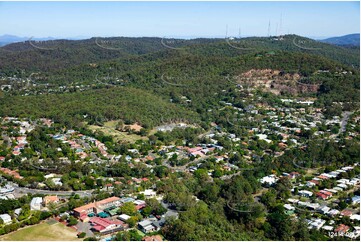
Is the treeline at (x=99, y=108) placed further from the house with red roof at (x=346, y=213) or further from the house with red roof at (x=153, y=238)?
the house with red roof at (x=153, y=238)

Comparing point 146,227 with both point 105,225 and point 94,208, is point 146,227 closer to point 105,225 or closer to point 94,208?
point 105,225

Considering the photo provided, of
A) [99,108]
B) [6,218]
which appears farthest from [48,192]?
[99,108]

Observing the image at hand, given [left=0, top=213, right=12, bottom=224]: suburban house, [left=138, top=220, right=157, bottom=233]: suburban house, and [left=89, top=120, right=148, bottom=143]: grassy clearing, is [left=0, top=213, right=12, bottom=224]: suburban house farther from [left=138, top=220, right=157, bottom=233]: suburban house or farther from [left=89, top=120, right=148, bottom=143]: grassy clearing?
[left=89, top=120, right=148, bottom=143]: grassy clearing

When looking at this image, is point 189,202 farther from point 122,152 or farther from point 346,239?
point 122,152

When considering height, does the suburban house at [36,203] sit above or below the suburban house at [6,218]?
above

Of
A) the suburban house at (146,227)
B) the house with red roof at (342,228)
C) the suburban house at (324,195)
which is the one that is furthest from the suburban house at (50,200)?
the suburban house at (324,195)

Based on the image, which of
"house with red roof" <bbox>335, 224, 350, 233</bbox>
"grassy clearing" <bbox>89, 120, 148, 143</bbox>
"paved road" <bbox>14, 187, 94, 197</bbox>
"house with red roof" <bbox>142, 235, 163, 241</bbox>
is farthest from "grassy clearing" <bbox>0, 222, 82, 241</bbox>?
"grassy clearing" <bbox>89, 120, 148, 143</bbox>
